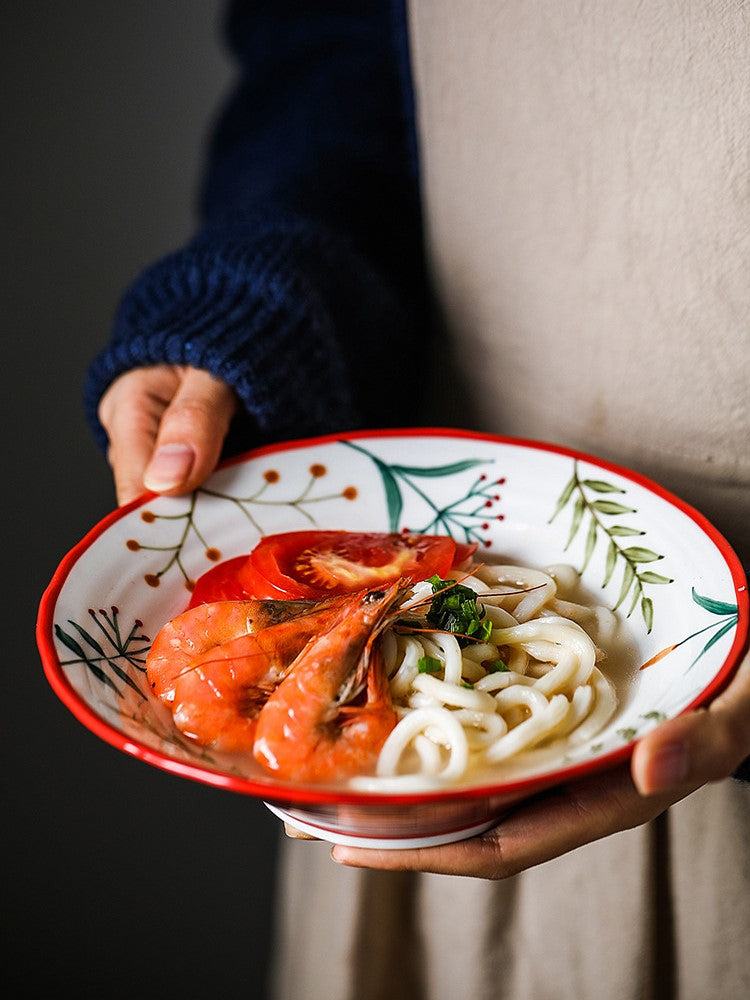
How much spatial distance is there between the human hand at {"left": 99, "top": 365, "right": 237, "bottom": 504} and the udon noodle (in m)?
0.33

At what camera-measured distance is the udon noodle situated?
818 mm

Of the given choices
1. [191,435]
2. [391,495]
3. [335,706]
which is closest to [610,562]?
[391,495]

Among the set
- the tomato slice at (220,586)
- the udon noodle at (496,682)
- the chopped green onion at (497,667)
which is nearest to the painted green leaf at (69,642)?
the tomato slice at (220,586)

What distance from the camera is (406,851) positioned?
0.84 m

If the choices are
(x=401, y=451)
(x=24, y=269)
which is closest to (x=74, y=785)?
(x=24, y=269)

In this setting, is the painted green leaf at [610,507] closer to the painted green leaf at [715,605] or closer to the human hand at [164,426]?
the painted green leaf at [715,605]

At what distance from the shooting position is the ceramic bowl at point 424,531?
2.45ft

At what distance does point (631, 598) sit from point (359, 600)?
31 cm

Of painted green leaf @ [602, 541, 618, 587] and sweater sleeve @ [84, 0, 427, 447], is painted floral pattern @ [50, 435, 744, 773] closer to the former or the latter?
painted green leaf @ [602, 541, 618, 587]

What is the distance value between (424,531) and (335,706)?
14.3 inches

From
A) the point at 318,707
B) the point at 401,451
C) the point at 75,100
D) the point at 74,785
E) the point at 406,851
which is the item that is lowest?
the point at 74,785

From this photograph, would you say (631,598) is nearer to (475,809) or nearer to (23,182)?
(475,809)

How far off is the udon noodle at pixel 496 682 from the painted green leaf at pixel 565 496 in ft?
0.27

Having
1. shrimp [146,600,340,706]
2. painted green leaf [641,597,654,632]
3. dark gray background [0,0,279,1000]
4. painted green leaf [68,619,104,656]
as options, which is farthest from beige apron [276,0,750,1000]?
dark gray background [0,0,279,1000]
